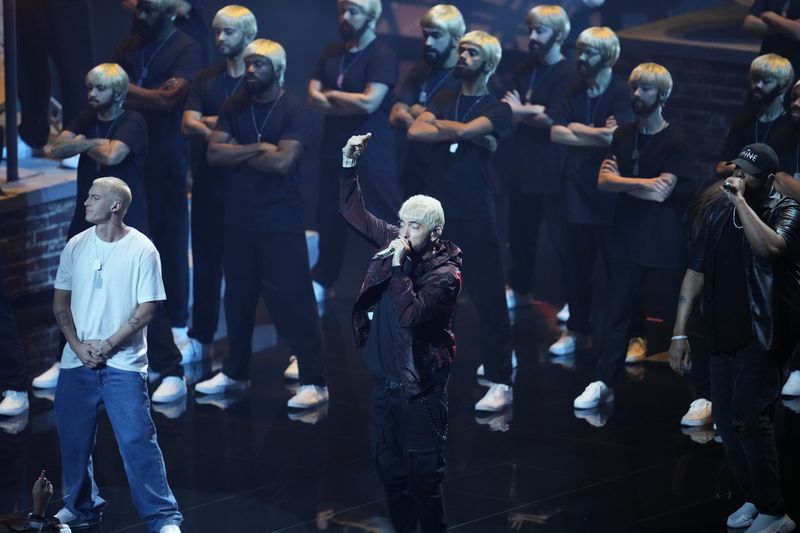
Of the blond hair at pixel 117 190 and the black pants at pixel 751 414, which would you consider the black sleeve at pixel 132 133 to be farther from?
the black pants at pixel 751 414

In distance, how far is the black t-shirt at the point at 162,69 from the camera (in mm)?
8562

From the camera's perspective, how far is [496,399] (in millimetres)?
7801

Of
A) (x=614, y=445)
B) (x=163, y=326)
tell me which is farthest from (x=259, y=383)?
(x=614, y=445)

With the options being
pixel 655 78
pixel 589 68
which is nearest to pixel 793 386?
pixel 655 78

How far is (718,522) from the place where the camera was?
6.21 meters

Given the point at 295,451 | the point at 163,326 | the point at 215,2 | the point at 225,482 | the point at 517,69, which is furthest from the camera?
the point at 215,2

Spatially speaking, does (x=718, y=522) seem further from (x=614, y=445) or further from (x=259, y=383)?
(x=259, y=383)

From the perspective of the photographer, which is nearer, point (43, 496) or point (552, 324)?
point (43, 496)

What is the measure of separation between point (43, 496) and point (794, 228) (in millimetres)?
3056

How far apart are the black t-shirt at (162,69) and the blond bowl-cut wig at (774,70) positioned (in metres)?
3.26

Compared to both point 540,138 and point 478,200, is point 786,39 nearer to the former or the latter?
point 540,138

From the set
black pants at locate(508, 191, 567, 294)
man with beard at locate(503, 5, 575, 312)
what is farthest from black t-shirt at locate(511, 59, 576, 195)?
black pants at locate(508, 191, 567, 294)

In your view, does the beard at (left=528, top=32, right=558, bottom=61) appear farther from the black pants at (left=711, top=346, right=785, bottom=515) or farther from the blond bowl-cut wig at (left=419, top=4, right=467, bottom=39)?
the black pants at (left=711, top=346, right=785, bottom=515)

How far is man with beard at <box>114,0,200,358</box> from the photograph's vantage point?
27.9 feet
